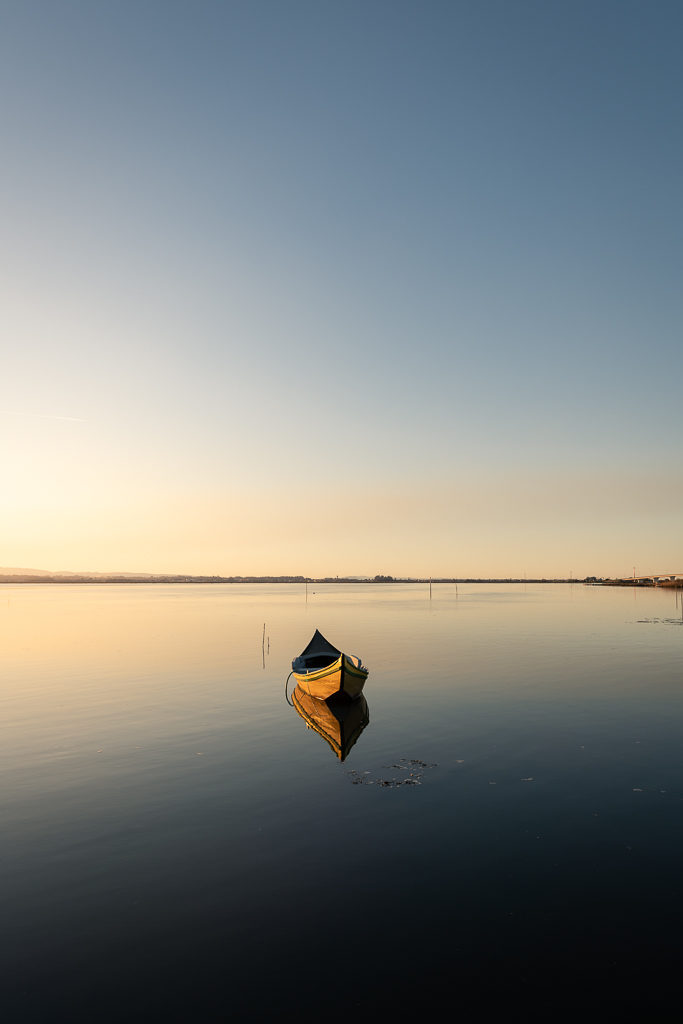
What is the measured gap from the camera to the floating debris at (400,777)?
1938 cm

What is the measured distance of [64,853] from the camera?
14.5 meters

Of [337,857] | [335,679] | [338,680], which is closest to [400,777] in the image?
[337,857]

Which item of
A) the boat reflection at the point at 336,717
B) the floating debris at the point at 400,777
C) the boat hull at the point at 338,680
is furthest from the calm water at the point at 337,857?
the boat hull at the point at 338,680

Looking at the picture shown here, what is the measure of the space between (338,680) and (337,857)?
57.3 ft

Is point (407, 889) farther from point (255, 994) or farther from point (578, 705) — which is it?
point (578, 705)

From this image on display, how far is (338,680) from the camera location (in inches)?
1236

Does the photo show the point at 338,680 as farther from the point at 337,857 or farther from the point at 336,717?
the point at 337,857

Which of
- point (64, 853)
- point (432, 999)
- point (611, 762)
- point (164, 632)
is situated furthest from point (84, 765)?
point (164, 632)

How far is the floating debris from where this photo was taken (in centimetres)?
1938

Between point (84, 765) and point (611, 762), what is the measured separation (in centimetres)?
1976

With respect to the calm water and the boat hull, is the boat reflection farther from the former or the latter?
the calm water

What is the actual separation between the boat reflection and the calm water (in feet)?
2.50

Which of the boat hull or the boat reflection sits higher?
the boat hull

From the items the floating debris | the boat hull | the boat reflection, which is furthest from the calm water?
the boat hull
